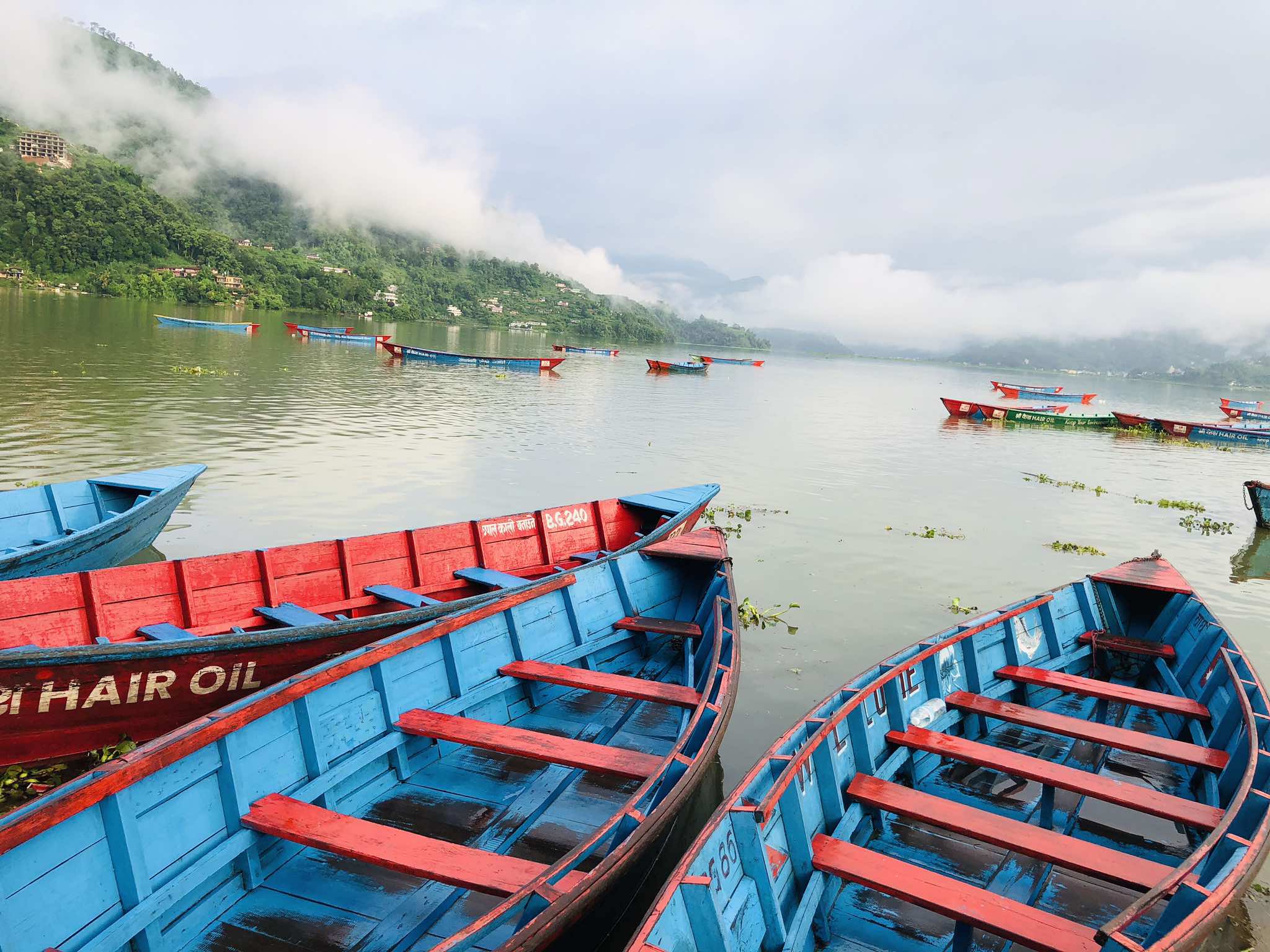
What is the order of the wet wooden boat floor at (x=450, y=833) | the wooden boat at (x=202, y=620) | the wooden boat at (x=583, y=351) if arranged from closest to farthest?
the wet wooden boat floor at (x=450, y=833) → the wooden boat at (x=202, y=620) → the wooden boat at (x=583, y=351)

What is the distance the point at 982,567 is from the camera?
1619 centimetres

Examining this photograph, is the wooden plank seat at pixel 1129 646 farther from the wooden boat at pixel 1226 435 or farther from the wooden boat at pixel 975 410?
the wooden boat at pixel 1226 435

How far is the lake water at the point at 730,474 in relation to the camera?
45.0 feet

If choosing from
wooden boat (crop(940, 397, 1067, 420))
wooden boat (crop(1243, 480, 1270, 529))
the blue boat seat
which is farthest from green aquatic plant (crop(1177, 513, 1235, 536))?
wooden boat (crop(940, 397, 1067, 420))

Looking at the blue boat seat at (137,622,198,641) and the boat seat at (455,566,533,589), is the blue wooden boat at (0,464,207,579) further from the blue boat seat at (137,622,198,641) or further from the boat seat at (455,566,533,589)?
the boat seat at (455,566,533,589)

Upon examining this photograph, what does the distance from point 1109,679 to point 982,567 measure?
21.3ft

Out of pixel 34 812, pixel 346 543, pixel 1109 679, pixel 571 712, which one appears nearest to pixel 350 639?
pixel 346 543

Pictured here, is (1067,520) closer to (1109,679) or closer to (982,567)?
(982,567)

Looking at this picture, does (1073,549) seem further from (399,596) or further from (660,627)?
(399,596)

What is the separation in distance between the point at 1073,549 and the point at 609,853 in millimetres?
17181

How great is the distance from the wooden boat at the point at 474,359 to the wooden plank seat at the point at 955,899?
54.2m

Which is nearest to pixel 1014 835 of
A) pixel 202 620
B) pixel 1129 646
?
pixel 1129 646

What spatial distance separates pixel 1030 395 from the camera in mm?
82562

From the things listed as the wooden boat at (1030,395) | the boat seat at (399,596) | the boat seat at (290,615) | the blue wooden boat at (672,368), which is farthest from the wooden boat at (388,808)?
the wooden boat at (1030,395)
